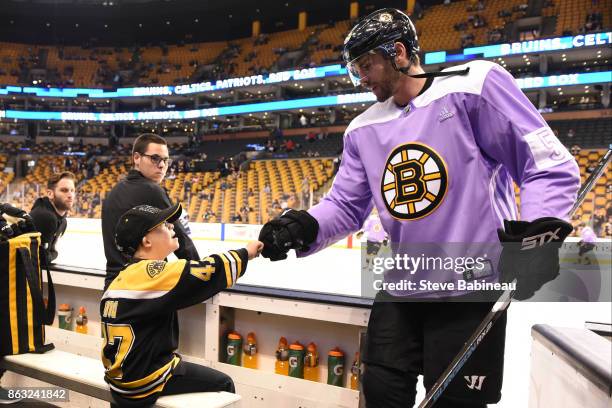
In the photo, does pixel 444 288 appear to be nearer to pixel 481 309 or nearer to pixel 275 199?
pixel 481 309

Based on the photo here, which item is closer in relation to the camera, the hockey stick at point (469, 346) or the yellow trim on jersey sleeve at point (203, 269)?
the hockey stick at point (469, 346)

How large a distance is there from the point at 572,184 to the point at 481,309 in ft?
1.15

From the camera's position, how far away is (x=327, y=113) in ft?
77.8

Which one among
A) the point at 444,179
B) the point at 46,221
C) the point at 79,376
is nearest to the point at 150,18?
the point at 46,221

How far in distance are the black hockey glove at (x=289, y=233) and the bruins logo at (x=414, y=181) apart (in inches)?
10.7

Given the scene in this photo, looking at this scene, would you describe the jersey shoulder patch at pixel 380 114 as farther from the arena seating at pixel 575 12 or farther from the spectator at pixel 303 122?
the spectator at pixel 303 122

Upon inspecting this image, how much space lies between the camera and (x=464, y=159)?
1.18 meters

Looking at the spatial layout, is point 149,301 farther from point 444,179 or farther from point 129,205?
point 444,179

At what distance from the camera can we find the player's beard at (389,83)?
130cm

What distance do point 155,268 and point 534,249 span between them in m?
1.17

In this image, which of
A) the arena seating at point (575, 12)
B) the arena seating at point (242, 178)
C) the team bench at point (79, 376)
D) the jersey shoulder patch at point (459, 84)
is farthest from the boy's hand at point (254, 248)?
the arena seating at point (575, 12)

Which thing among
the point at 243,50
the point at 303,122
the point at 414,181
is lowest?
the point at 414,181

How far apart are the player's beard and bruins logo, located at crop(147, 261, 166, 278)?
3.00 feet

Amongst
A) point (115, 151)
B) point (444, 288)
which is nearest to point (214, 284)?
point (444, 288)
